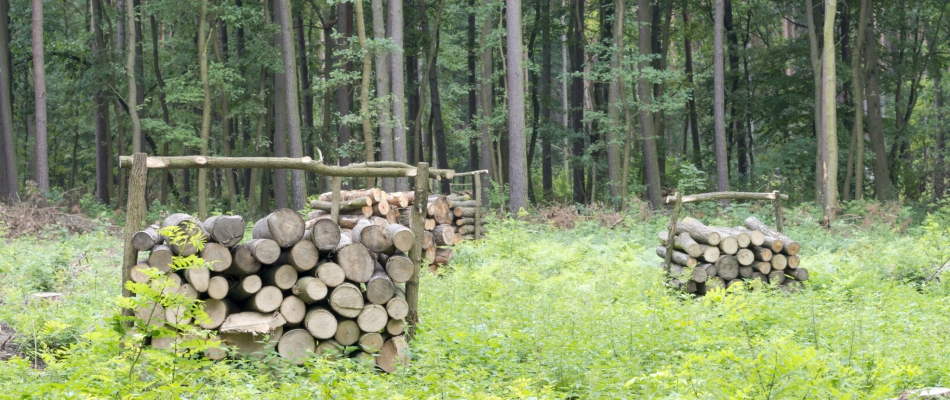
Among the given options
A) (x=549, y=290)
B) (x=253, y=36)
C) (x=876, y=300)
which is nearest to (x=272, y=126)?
(x=253, y=36)

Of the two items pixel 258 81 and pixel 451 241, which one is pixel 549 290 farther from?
pixel 258 81

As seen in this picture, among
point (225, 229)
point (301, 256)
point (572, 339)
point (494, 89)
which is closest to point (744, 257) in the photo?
point (572, 339)

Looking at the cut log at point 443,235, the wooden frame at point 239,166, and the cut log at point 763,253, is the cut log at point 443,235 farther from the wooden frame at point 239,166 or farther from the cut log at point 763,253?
the wooden frame at point 239,166

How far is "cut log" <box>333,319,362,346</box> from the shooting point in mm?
7539

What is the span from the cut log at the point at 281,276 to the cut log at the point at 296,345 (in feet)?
1.45

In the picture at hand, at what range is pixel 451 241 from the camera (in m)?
14.9

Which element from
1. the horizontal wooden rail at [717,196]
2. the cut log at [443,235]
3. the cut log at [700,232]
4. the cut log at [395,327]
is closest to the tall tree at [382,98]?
the cut log at [443,235]

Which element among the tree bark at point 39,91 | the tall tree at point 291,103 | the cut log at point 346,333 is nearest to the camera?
the cut log at point 346,333

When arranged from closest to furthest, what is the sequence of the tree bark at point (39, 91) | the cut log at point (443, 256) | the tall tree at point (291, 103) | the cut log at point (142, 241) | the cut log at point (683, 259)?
1. the cut log at point (142, 241)
2. the cut log at point (683, 259)
3. the cut log at point (443, 256)
4. the tree bark at point (39, 91)
5. the tall tree at point (291, 103)

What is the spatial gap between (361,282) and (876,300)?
6073mm

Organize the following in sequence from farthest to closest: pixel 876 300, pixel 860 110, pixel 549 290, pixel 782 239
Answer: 1. pixel 860 110
2. pixel 782 239
3. pixel 549 290
4. pixel 876 300

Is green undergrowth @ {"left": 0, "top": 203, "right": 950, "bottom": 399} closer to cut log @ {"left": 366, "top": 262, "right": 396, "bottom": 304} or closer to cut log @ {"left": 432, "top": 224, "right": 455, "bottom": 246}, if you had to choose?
cut log @ {"left": 366, "top": 262, "right": 396, "bottom": 304}

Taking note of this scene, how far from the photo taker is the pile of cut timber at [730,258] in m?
10.9

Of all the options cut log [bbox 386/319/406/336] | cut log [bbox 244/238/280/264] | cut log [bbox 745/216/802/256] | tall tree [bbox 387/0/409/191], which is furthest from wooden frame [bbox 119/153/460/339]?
tall tree [bbox 387/0/409/191]
